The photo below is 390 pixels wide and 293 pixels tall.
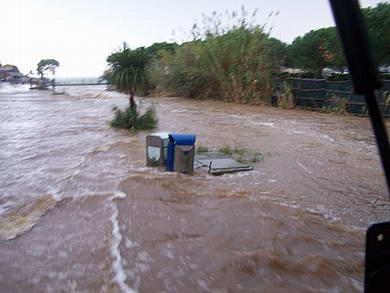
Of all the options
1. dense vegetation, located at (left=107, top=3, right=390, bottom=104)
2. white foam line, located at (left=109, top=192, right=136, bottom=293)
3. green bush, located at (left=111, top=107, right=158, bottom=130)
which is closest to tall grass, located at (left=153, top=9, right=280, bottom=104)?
dense vegetation, located at (left=107, top=3, right=390, bottom=104)

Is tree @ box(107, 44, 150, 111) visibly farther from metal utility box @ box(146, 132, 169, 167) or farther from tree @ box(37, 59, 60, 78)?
tree @ box(37, 59, 60, 78)

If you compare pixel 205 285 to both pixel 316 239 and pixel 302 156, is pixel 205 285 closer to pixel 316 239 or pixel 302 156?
pixel 316 239

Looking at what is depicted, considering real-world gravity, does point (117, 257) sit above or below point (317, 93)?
below

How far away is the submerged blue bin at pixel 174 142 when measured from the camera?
18.3 ft

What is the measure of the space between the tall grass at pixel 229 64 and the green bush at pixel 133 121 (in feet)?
20.9

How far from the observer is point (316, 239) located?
365cm

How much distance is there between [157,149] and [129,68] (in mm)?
4640

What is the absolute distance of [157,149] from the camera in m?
6.20

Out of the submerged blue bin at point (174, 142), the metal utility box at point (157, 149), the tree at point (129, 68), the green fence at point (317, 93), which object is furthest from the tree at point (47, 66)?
the submerged blue bin at point (174, 142)

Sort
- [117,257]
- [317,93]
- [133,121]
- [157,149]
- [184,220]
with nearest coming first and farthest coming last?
[117,257]
[184,220]
[157,149]
[133,121]
[317,93]

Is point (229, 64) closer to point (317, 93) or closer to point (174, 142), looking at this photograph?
point (317, 93)

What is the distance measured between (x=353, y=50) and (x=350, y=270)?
2499 millimetres

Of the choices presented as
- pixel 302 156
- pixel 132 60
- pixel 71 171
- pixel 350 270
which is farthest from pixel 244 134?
pixel 350 270

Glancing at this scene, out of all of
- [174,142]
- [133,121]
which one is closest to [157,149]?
[174,142]
